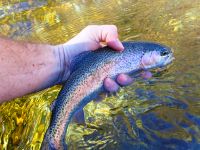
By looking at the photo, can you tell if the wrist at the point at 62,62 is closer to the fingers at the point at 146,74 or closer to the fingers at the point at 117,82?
the fingers at the point at 117,82

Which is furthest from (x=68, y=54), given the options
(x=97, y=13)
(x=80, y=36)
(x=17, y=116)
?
(x=97, y=13)

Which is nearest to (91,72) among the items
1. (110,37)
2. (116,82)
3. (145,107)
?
(116,82)

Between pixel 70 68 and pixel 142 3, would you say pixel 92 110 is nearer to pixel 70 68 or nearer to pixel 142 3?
pixel 70 68

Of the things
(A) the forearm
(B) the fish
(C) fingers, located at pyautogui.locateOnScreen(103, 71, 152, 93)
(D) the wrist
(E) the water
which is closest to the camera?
(B) the fish

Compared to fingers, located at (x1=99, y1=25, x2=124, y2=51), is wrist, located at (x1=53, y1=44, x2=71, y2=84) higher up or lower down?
lower down

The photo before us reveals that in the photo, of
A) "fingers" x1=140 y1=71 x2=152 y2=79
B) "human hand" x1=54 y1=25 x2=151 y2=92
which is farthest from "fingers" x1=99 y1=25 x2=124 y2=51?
"fingers" x1=140 y1=71 x2=152 y2=79

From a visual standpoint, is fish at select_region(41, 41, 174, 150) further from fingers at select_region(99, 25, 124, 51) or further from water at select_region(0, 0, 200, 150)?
water at select_region(0, 0, 200, 150)
